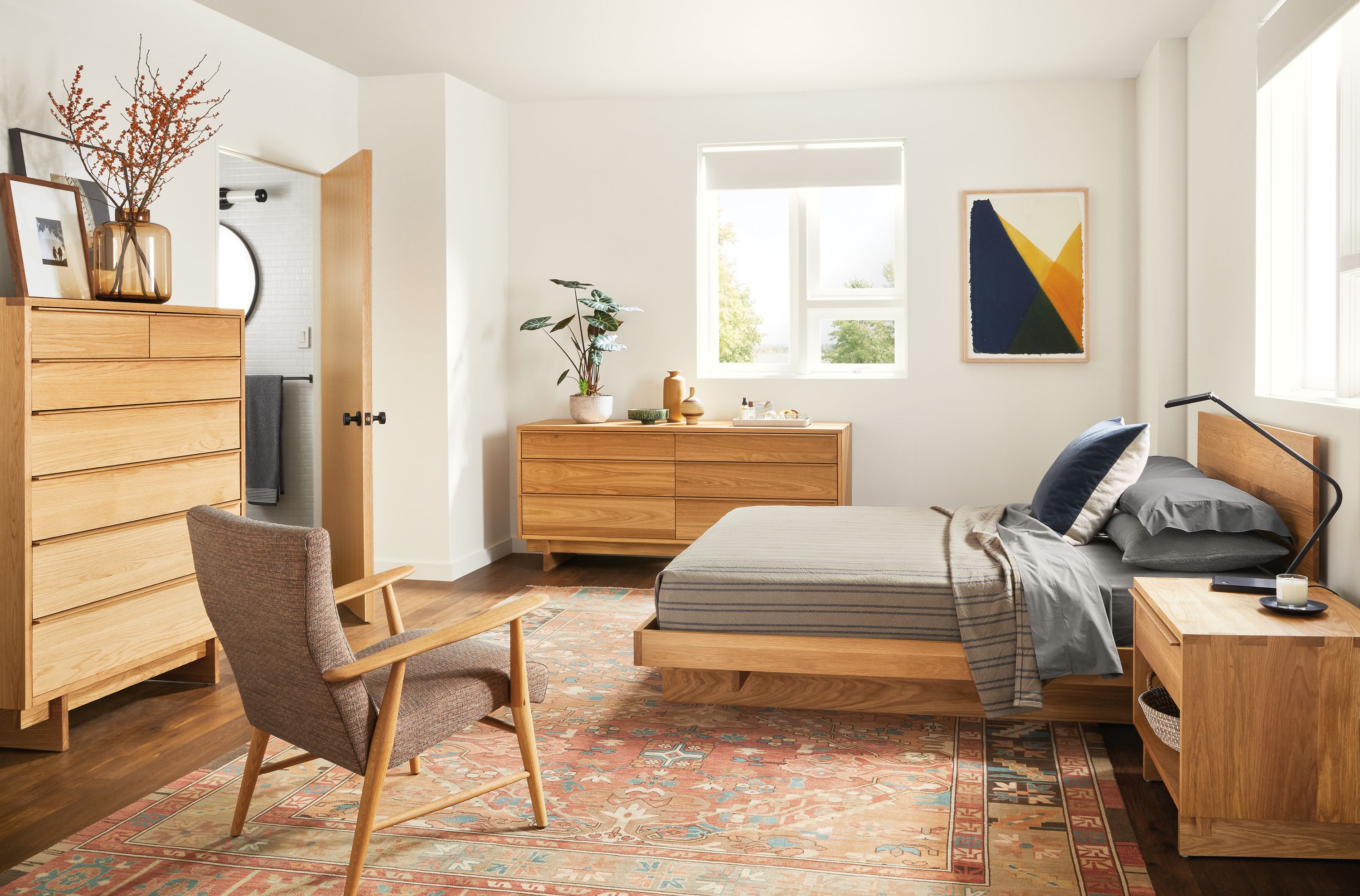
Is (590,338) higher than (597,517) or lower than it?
Result: higher

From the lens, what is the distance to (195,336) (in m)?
3.43

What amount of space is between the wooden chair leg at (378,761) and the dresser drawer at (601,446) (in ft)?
10.9

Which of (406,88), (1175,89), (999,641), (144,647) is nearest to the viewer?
(999,641)

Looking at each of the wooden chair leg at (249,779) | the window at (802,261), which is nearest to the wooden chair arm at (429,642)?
the wooden chair leg at (249,779)

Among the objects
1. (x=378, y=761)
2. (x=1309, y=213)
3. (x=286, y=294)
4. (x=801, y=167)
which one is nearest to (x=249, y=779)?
(x=378, y=761)

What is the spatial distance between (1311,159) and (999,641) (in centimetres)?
198

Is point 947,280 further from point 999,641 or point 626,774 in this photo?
point 626,774

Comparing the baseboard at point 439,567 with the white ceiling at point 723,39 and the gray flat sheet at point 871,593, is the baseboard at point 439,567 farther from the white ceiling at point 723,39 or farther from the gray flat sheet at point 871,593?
the white ceiling at point 723,39

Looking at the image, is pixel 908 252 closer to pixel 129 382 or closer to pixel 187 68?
pixel 187 68

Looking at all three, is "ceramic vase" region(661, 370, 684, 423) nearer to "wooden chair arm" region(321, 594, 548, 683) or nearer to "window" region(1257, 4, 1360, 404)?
"window" region(1257, 4, 1360, 404)

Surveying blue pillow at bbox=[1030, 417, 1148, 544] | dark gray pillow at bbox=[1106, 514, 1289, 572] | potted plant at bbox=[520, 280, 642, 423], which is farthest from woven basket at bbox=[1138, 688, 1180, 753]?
potted plant at bbox=[520, 280, 642, 423]

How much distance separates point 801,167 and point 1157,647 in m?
3.85

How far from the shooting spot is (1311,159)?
3.41 m

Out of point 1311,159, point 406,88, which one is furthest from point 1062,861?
point 406,88
